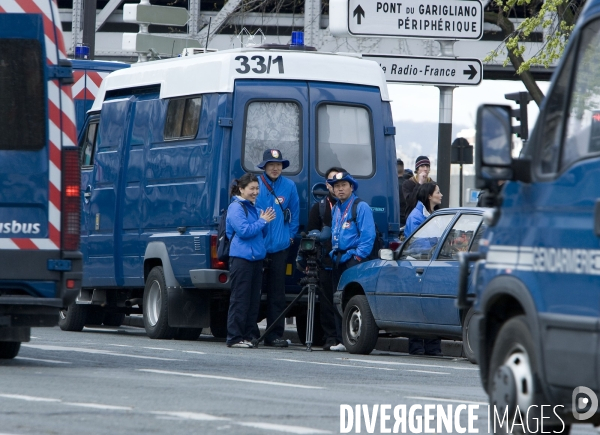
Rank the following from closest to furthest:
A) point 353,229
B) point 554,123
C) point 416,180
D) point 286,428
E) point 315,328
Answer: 1. point 554,123
2. point 286,428
3. point 353,229
4. point 315,328
5. point 416,180

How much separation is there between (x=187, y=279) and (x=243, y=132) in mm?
1799

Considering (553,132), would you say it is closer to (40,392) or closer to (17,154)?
(40,392)

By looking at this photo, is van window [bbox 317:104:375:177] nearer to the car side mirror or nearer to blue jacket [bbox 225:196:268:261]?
blue jacket [bbox 225:196:268:261]

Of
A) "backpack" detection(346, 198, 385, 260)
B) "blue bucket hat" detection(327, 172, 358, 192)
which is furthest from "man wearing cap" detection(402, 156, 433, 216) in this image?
"blue bucket hat" detection(327, 172, 358, 192)

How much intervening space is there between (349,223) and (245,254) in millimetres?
1131

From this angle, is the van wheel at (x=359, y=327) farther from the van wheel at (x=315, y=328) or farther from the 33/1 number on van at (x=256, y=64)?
the 33/1 number on van at (x=256, y=64)

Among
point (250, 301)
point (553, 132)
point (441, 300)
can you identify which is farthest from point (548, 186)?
point (250, 301)

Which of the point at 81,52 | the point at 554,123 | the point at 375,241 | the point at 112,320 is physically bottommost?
the point at 112,320

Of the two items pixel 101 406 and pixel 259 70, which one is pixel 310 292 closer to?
pixel 259 70

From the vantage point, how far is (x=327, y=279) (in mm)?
15820

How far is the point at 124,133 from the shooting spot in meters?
17.3

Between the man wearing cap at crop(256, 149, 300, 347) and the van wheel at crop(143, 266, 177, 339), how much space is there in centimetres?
138

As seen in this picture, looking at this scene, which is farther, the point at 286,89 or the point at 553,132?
the point at 286,89

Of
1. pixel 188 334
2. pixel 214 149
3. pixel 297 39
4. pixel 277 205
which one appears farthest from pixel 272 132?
pixel 188 334
